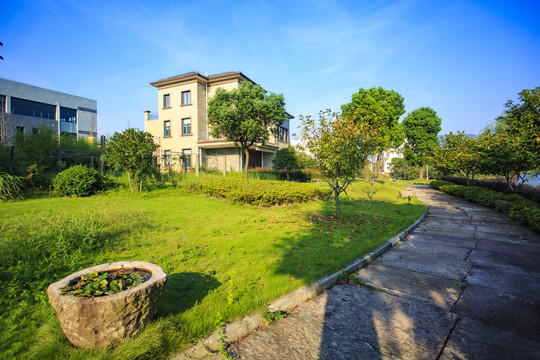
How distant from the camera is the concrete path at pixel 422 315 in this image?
247 cm

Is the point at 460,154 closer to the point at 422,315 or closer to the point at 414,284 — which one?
the point at 414,284

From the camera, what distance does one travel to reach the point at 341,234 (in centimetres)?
664

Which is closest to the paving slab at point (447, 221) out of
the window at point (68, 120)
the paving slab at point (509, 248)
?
the paving slab at point (509, 248)

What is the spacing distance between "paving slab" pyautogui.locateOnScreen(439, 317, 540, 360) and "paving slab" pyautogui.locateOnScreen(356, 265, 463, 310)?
490mm

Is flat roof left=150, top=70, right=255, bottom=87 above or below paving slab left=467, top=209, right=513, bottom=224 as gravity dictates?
above

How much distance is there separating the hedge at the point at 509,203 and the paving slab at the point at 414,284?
5.90 m

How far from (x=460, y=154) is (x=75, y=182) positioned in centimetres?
Result: 2279

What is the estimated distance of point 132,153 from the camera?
11242 mm

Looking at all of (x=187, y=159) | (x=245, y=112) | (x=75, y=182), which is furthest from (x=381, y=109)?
(x=75, y=182)

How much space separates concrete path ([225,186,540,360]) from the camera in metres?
2.47

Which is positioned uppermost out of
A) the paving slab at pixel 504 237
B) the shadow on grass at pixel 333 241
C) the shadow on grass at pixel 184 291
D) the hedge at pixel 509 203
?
the hedge at pixel 509 203

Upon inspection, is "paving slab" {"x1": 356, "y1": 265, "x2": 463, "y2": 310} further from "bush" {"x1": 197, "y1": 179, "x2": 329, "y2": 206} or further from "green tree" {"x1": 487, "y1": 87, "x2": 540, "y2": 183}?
"green tree" {"x1": 487, "y1": 87, "x2": 540, "y2": 183}

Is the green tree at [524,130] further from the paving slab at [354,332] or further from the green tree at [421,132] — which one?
the green tree at [421,132]

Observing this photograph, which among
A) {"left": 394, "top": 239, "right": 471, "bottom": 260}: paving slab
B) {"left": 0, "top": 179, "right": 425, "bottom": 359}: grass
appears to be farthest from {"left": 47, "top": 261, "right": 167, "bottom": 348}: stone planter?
{"left": 394, "top": 239, "right": 471, "bottom": 260}: paving slab
